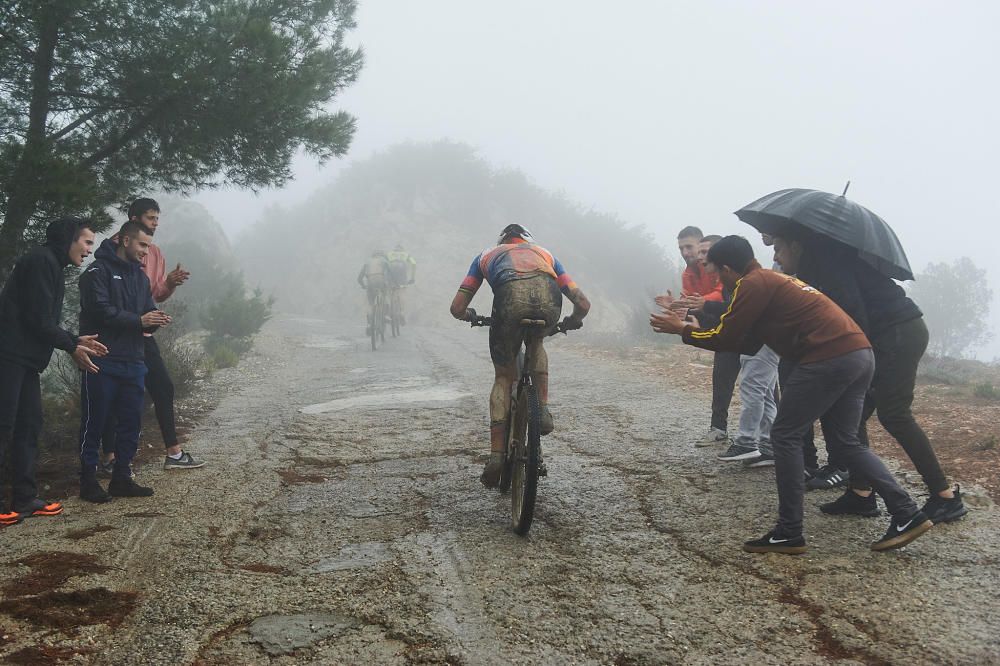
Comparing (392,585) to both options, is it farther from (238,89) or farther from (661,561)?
(238,89)

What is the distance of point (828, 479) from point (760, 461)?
23.0 inches

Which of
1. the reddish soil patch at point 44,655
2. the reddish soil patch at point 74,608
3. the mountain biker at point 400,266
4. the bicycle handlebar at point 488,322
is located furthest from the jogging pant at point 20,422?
the mountain biker at point 400,266

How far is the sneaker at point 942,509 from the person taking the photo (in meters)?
4.03

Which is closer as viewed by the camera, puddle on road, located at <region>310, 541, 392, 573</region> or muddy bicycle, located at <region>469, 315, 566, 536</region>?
puddle on road, located at <region>310, 541, 392, 573</region>

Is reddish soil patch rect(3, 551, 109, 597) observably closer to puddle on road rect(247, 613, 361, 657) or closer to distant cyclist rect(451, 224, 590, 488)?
puddle on road rect(247, 613, 361, 657)

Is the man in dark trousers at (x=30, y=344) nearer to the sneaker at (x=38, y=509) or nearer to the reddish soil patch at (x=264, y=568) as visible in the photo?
the sneaker at (x=38, y=509)

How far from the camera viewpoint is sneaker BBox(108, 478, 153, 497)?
4.75 metres

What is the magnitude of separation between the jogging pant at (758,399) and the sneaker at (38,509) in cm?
462

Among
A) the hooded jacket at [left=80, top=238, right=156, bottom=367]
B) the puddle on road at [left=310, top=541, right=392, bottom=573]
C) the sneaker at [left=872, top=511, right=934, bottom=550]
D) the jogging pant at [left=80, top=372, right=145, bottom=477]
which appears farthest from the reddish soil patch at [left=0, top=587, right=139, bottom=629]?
the sneaker at [left=872, top=511, right=934, bottom=550]

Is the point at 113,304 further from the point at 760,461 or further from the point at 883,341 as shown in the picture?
the point at 883,341

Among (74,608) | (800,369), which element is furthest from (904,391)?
(74,608)

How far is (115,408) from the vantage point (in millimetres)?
4906

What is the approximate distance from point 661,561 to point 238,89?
5083 mm

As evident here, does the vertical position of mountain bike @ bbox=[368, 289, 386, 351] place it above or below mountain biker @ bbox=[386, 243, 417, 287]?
below
